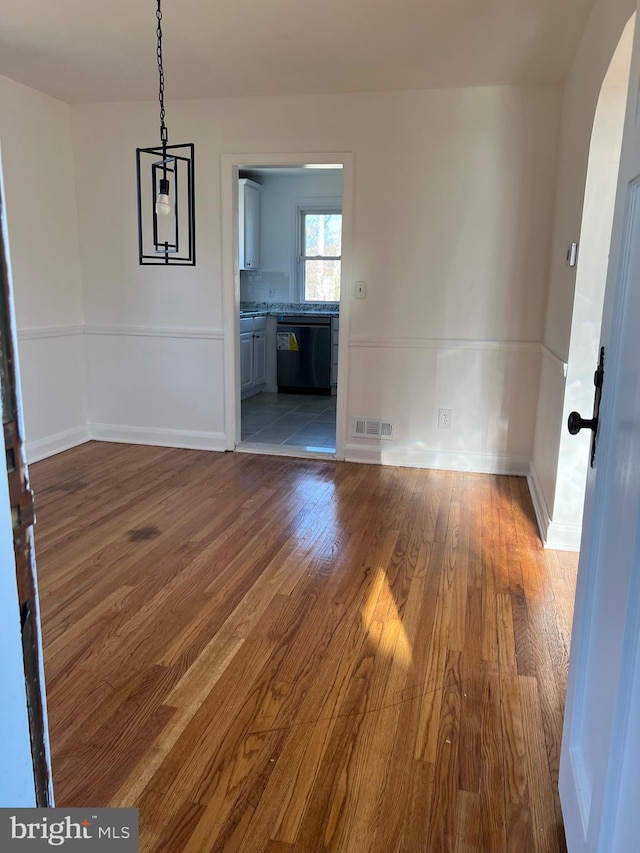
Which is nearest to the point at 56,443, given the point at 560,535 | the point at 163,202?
the point at 163,202

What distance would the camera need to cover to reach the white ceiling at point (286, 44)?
274 centimetres

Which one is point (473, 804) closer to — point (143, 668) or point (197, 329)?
point (143, 668)

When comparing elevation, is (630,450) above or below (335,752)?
above

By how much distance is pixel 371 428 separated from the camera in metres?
4.34

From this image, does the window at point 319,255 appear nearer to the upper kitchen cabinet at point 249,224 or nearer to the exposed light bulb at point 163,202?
the upper kitchen cabinet at point 249,224

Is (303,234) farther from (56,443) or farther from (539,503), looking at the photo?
(539,503)

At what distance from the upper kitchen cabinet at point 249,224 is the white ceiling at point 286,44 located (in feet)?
8.42

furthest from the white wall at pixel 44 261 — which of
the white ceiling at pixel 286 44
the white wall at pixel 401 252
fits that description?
the white ceiling at pixel 286 44

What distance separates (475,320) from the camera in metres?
4.02

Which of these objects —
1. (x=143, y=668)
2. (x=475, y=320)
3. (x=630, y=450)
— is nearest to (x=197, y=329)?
(x=475, y=320)

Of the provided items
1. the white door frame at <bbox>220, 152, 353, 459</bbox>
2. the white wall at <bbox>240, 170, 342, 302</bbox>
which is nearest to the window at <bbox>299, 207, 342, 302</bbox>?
the white wall at <bbox>240, 170, 342, 302</bbox>

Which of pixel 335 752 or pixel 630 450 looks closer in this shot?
pixel 630 450

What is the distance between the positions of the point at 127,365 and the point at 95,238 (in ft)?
3.14

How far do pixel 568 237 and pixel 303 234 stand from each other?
4561mm
